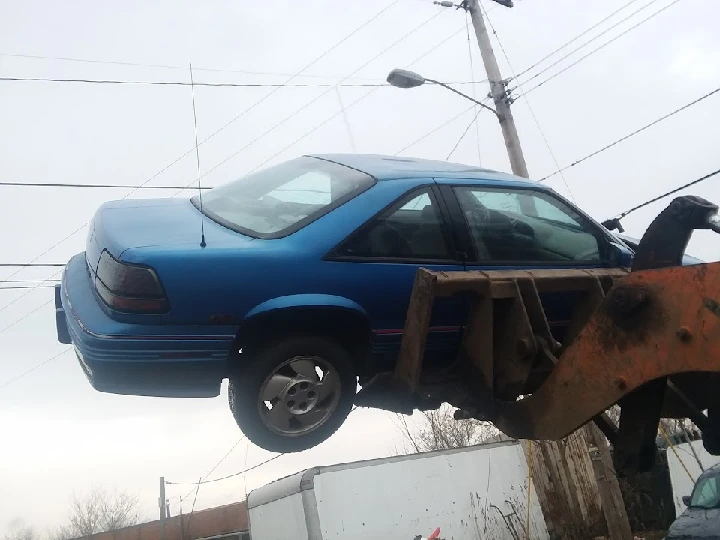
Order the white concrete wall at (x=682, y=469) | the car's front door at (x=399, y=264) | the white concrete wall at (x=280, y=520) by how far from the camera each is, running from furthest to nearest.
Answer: the white concrete wall at (x=682, y=469) < the white concrete wall at (x=280, y=520) < the car's front door at (x=399, y=264)

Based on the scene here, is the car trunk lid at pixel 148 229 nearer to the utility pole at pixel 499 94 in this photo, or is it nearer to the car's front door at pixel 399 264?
the car's front door at pixel 399 264

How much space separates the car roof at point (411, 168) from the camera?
3062mm

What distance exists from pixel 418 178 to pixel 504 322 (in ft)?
2.34

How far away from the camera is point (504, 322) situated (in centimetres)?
277

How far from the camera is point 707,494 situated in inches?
391

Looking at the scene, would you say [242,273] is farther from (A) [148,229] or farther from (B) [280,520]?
(B) [280,520]

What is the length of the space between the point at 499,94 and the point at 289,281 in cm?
869

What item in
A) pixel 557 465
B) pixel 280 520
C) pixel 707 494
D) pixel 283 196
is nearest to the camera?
pixel 283 196

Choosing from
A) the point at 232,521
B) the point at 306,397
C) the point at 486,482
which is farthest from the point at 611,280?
the point at 232,521

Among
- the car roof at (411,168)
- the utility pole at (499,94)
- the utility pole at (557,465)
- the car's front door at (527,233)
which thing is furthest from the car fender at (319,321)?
the utility pole at (499,94)

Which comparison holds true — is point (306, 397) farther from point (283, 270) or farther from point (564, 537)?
point (564, 537)

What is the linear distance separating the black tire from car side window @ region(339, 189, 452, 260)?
38cm

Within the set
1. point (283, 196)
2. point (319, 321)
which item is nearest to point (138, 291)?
point (319, 321)

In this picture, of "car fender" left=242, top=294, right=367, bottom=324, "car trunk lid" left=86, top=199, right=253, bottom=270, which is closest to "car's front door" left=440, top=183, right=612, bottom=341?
"car fender" left=242, top=294, right=367, bottom=324
